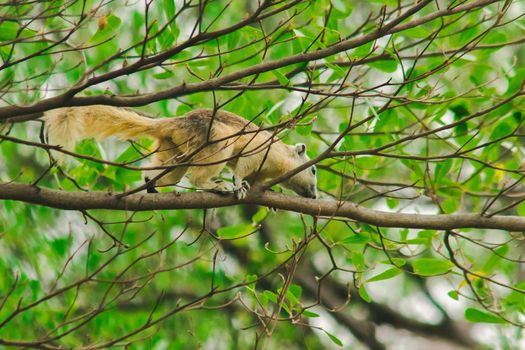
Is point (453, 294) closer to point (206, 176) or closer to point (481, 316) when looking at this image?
point (481, 316)

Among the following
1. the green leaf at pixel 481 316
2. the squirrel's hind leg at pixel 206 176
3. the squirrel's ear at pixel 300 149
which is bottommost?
the green leaf at pixel 481 316

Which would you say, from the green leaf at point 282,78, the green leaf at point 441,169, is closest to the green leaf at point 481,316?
the green leaf at point 441,169

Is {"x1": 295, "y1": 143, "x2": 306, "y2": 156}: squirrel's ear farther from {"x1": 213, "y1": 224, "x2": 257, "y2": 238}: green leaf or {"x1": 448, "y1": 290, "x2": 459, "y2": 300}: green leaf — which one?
{"x1": 448, "y1": 290, "x2": 459, "y2": 300}: green leaf

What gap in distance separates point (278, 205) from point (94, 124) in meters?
1.32

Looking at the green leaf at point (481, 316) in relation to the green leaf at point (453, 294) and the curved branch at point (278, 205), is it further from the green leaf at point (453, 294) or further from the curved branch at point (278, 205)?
the curved branch at point (278, 205)

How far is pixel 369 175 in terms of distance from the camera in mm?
5727

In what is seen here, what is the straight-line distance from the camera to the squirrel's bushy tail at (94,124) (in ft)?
13.8

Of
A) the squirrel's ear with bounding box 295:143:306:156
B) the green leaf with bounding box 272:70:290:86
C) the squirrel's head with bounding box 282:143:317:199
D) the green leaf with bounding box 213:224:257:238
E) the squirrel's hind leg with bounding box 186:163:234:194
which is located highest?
the squirrel's ear with bounding box 295:143:306:156

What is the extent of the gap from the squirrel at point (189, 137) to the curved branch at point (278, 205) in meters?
0.19

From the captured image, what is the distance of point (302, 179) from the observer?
5.55 metres

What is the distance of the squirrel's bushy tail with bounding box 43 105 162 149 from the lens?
4.21 m

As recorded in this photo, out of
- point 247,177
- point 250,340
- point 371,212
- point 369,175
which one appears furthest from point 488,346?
point 371,212

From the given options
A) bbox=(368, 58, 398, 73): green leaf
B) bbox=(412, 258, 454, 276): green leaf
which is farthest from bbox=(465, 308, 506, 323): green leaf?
bbox=(368, 58, 398, 73): green leaf

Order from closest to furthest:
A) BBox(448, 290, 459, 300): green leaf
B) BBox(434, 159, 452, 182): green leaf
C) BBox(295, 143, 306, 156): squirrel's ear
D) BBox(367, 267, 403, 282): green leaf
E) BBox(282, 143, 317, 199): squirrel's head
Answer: BBox(367, 267, 403, 282): green leaf
BBox(448, 290, 459, 300): green leaf
BBox(434, 159, 452, 182): green leaf
BBox(282, 143, 317, 199): squirrel's head
BBox(295, 143, 306, 156): squirrel's ear
